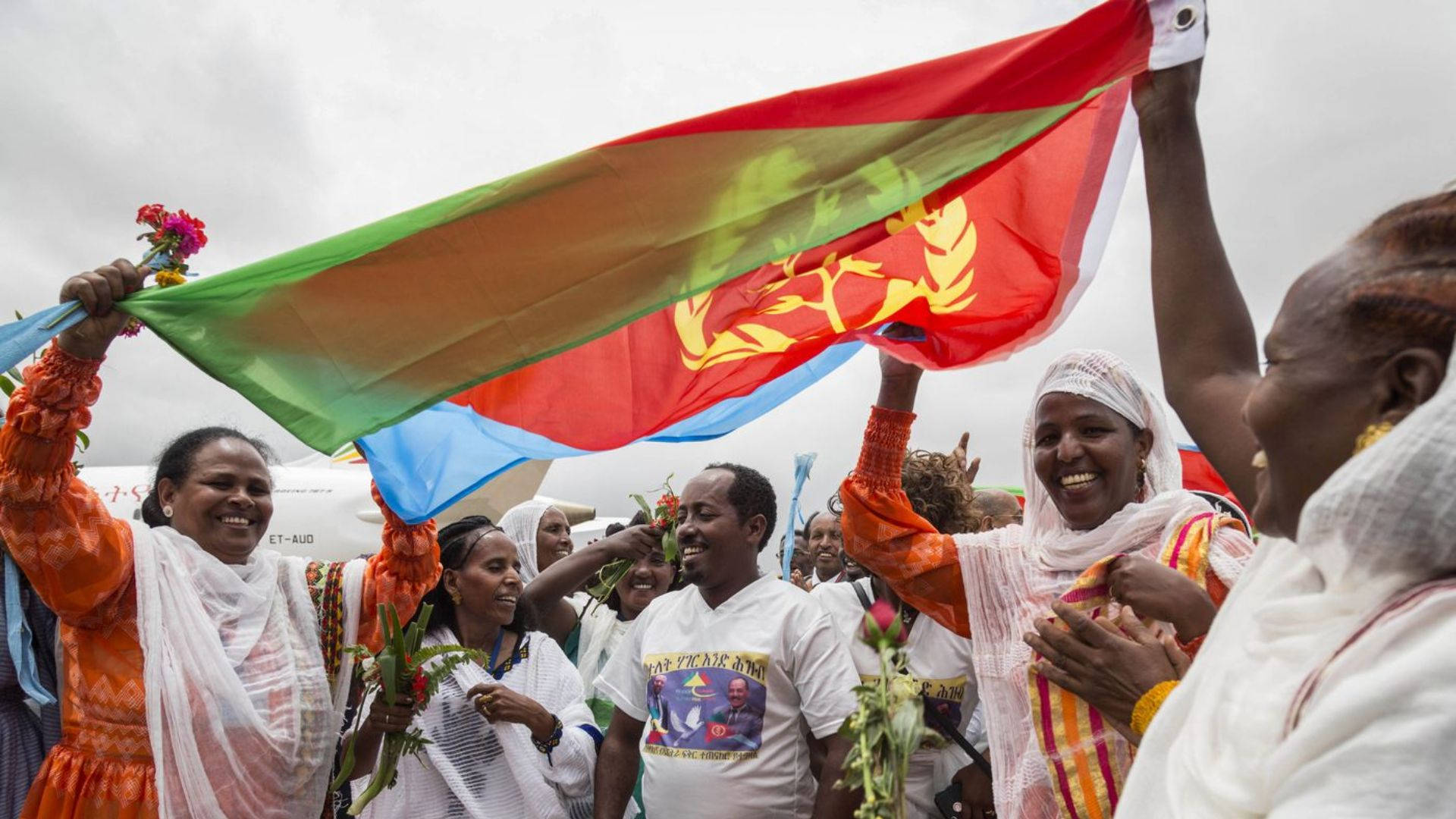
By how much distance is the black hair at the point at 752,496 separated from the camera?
4812 millimetres

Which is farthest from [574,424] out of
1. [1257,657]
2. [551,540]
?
[551,540]

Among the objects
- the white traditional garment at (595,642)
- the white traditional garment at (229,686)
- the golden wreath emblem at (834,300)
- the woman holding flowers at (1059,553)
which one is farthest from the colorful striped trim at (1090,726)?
the white traditional garment at (595,642)

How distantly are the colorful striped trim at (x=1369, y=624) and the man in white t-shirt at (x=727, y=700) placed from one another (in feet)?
9.21

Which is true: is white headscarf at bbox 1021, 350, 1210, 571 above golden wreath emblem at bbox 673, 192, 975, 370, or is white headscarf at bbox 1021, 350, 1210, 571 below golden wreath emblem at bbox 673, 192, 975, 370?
below

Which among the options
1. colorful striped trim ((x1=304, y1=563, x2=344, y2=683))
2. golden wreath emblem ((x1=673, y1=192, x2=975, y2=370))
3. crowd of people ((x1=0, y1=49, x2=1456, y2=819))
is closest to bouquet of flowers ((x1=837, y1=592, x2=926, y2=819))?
crowd of people ((x1=0, y1=49, x2=1456, y2=819))

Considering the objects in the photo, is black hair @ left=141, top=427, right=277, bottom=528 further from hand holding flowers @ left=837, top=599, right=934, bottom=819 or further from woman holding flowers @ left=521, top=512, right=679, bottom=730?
hand holding flowers @ left=837, top=599, right=934, bottom=819

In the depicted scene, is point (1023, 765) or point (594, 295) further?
point (594, 295)

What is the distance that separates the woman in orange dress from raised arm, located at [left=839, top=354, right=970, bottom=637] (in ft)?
6.01

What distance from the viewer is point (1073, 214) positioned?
10.4 feet

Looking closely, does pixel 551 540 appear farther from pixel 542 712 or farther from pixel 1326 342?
pixel 1326 342

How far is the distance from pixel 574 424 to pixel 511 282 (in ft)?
Result: 2.34

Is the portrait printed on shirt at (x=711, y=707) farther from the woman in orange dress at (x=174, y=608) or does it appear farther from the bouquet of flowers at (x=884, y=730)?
the bouquet of flowers at (x=884, y=730)

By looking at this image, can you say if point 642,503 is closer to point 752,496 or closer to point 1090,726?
point 752,496

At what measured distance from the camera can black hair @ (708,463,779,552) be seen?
4812 millimetres
